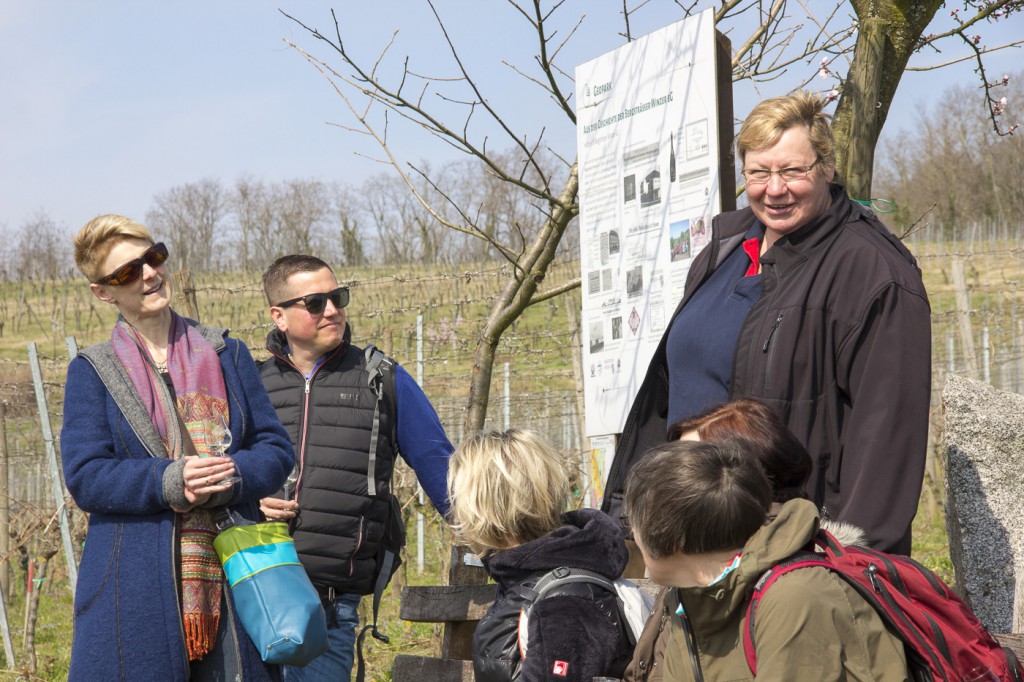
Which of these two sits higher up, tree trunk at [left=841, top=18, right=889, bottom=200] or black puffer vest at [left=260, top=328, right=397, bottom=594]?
tree trunk at [left=841, top=18, right=889, bottom=200]

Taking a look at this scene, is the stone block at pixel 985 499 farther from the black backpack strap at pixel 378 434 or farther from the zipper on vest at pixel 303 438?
the zipper on vest at pixel 303 438

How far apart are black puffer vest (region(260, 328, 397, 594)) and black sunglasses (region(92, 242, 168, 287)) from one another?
83 cm

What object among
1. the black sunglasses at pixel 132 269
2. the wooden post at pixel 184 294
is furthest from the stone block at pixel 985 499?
the wooden post at pixel 184 294

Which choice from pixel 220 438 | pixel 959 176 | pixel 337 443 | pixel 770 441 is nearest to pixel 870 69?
pixel 770 441

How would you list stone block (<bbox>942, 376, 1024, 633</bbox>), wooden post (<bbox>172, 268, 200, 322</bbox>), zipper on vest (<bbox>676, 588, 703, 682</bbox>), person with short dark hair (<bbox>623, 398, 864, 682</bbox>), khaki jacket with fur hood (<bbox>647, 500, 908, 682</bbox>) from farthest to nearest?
wooden post (<bbox>172, 268, 200, 322</bbox>) < stone block (<bbox>942, 376, 1024, 633</bbox>) < person with short dark hair (<bbox>623, 398, 864, 682</bbox>) < zipper on vest (<bbox>676, 588, 703, 682</bbox>) < khaki jacket with fur hood (<bbox>647, 500, 908, 682</bbox>)

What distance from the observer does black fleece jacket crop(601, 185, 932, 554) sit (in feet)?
6.89

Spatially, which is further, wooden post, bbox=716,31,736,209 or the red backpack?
wooden post, bbox=716,31,736,209

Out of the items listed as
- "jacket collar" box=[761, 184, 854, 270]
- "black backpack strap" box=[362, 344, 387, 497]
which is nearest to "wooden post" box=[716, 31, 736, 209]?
"jacket collar" box=[761, 184, 854, 270]

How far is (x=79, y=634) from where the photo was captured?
2.55 metres

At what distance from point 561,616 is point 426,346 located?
12203mm

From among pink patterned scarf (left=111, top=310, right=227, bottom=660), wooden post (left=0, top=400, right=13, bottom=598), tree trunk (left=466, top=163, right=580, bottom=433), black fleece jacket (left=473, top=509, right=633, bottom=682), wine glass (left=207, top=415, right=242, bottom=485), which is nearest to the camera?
black fleece jacket (left=473, top=509, right=633, bottom=682)

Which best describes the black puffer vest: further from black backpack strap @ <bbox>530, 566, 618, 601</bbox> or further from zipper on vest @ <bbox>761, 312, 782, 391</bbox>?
zipper on vest @ <bbox>761, 312, 782, 391</bbox>

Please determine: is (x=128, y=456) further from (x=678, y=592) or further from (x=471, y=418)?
(x=471, y=418)

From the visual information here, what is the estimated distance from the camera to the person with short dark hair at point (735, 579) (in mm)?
1619
